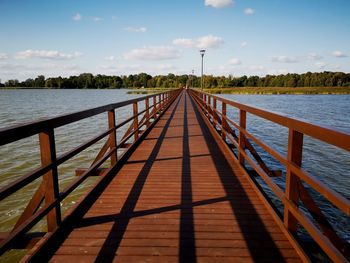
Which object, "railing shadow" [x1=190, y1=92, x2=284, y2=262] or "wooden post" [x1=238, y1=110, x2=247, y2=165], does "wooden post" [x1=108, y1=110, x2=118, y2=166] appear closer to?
"railing shadow" [x1=190, y1=92, x2=284, y2=262]

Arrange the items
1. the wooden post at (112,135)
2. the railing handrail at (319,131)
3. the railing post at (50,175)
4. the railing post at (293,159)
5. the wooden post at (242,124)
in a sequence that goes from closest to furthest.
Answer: the railing handrail at (319,131), the railing post at (293,159), the railing post at (50,175), the wooden post at (242,124), the wooden post at (112,135)

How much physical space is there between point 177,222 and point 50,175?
55.7 inches

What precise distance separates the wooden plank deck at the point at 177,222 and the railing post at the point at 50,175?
22 cm

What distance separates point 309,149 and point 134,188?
32.5 feet

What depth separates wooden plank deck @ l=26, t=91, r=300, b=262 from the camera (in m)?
2.58

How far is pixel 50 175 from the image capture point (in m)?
2.76

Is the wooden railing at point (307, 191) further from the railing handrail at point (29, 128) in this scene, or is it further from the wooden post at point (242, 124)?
the railing handrail at point (29, 128)

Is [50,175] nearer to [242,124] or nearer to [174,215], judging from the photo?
[174,215]

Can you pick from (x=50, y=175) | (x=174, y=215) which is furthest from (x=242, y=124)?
(x=50, y=175)

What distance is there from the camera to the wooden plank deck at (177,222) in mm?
2578

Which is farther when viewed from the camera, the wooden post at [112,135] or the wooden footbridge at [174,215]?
the wooden post at [112,135]

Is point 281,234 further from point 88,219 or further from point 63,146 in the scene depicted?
point 63,146

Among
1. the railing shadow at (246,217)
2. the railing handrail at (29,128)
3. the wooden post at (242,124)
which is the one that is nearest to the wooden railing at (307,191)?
the railing shadow at (246,217)

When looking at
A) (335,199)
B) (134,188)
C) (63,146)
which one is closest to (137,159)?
(134,188)
